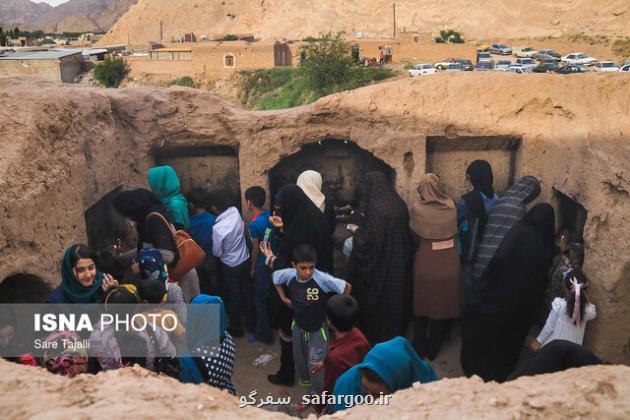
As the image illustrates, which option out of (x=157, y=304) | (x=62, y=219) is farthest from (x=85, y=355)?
(x=62, y=219)

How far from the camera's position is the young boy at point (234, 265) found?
4812 millimetres

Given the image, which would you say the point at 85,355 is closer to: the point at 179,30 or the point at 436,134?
the point at 436,134

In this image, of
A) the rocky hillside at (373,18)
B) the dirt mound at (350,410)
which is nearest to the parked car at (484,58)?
the rocky hillside at (373,18)

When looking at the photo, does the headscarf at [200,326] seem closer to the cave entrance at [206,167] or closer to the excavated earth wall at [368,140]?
the excavated earth wall at [368,140]

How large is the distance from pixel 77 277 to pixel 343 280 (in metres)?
2.00

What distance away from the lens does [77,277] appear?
3223mm

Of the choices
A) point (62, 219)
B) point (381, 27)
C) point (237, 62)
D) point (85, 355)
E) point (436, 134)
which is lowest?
point (85, 355)

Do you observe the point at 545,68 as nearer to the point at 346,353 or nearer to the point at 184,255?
the point at 184,255

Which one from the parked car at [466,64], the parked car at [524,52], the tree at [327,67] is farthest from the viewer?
the parked car at [524,52]

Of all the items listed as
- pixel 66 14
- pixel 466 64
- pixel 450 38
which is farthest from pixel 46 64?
pixel 66 14

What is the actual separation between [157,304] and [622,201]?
136 inches

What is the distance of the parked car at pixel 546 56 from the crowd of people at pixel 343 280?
2950cm

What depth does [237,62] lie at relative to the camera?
1310 inches

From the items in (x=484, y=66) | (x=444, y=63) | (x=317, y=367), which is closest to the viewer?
(x=317, y=367)
